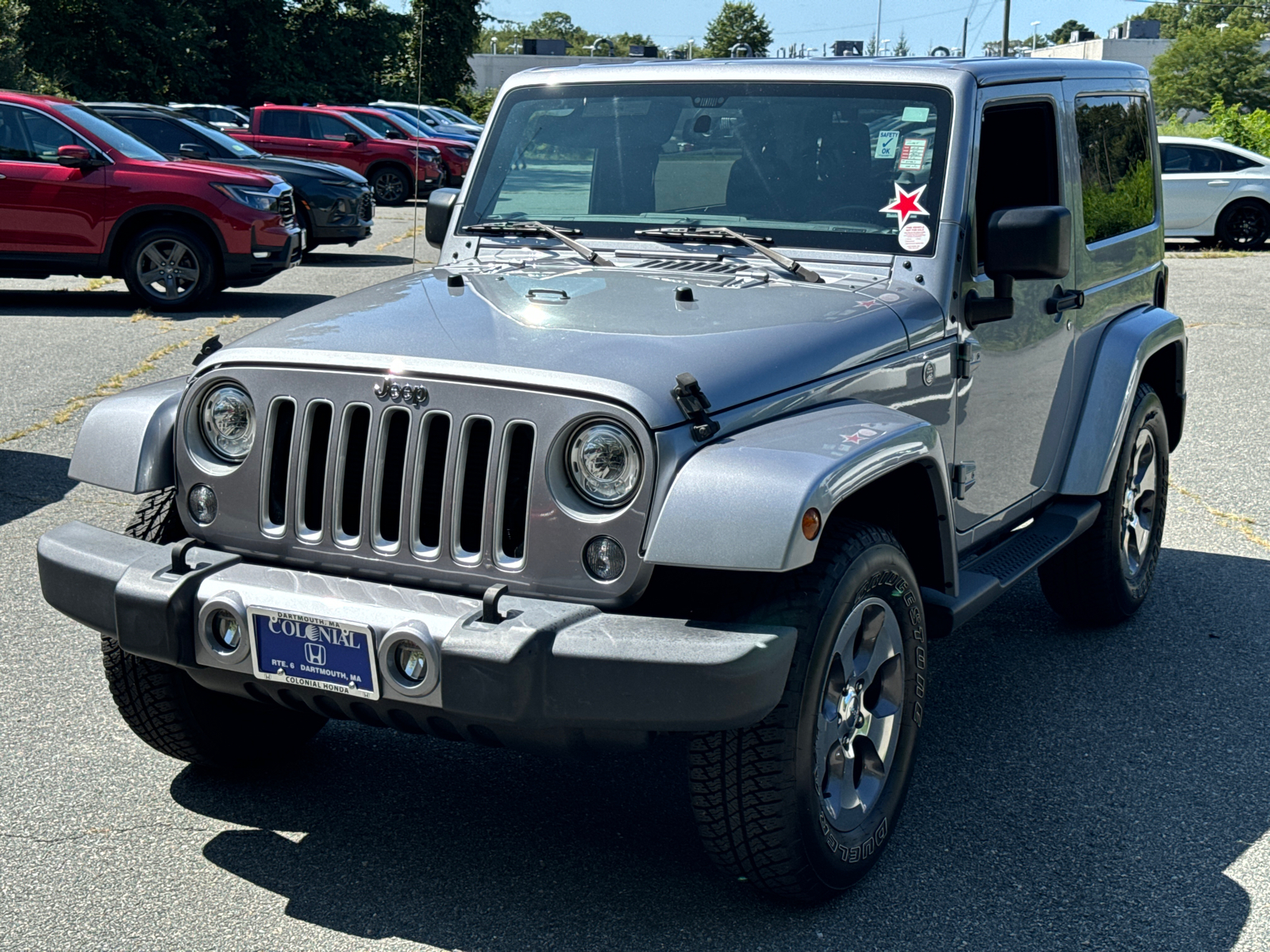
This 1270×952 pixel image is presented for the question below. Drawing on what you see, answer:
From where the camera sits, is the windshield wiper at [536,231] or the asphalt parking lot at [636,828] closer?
the asphalt parking lot at [636,828]

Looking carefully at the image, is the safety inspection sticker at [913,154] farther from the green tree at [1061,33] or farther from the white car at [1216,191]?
the green tree at [1061,33]

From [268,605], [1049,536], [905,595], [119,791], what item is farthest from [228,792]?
[1049,536]

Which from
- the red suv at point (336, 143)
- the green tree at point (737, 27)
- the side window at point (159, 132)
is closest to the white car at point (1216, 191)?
the red suv at point (336, 143)

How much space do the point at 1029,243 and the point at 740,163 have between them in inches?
36.5

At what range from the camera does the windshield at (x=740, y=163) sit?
4172mm

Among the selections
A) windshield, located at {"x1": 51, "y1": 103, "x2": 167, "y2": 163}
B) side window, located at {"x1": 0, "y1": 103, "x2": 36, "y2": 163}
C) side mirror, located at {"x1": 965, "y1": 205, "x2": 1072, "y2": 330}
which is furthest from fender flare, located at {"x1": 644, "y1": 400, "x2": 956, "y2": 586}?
side window, located at {"x1": 0, "y1": 103, "x2": 36, "y2": 163}

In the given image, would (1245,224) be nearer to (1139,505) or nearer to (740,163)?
(1139,505)

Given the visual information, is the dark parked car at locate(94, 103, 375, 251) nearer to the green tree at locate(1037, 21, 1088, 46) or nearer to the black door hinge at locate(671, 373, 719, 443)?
the black door hinge at locate(671, 373, 719, 443)

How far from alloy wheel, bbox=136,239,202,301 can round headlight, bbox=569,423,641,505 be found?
425 inches

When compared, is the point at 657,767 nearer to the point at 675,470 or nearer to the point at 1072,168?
the point at 675,470

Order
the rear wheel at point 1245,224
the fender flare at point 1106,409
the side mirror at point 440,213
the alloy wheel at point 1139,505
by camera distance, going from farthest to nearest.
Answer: the rear wheel at point 1245,224 → the alloy wheel at point 1139,505 → the fender flare at point 1106,409 → the side mirror at point 440,213

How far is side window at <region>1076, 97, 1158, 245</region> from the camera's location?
199 inches

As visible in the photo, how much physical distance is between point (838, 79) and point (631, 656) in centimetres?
227

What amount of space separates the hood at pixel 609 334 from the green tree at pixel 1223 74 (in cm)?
7125
